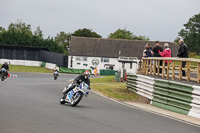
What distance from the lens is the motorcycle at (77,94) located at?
47.2ft

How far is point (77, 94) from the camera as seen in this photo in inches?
575

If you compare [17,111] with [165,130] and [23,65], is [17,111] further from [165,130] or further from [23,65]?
[23,65]

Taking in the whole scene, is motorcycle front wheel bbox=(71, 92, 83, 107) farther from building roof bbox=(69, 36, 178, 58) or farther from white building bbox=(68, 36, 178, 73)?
building roof bbox=(69, 36, 178, 58)

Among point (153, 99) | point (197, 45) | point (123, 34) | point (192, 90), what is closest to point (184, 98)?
point (192, 90)

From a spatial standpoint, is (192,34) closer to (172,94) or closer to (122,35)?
(122,35)

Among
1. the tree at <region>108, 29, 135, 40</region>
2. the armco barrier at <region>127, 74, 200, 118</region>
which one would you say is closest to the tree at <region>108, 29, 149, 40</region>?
the tree at <region>108, 29, 135, 40</region>

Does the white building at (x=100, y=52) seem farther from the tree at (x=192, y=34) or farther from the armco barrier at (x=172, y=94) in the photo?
the armco barrier at (x=172, y=94)

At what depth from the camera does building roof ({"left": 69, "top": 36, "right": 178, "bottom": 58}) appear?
82188mm

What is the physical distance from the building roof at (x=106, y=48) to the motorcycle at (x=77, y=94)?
66.8m

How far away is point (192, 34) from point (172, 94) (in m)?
88.6

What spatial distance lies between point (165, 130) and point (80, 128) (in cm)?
225

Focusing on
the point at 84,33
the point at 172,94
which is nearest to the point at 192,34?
the point at 84,33

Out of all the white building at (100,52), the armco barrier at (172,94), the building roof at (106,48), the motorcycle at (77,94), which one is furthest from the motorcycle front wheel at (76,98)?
the building roof at (106,48)

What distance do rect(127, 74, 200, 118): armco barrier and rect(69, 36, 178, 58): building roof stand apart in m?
61.2
